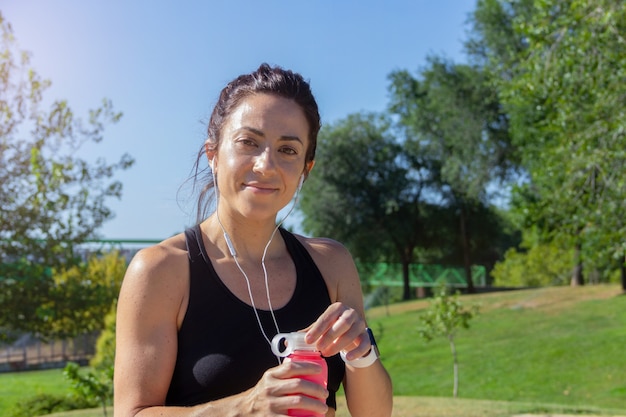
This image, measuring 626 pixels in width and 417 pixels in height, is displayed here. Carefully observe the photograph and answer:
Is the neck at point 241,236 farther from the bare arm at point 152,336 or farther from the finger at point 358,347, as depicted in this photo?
the finger at point 358,347

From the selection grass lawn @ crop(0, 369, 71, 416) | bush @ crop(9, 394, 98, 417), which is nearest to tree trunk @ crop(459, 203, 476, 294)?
grass lawn @ crop(0, 369, 71, 416)

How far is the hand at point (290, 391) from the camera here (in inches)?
66.8

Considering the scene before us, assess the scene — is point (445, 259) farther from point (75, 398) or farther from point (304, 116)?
point (304, 116)

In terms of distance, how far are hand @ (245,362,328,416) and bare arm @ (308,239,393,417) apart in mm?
85

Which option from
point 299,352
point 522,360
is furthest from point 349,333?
point 522,360

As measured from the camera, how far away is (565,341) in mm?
21062

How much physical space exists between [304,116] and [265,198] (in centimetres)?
29

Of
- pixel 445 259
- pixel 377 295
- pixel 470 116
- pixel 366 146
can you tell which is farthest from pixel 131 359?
pixel 445 259

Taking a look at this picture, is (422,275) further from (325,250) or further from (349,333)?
(349,333)

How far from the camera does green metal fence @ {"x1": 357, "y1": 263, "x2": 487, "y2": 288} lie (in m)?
43.0

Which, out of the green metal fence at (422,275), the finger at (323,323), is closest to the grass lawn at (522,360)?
the finger at (323,323)

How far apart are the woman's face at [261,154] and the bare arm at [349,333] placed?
0.32m

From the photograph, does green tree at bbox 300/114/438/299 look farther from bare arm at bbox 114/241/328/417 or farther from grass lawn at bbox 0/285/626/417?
bare arm at bbox 114/241/328/417

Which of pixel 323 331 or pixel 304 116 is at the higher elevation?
pixel 304 116
